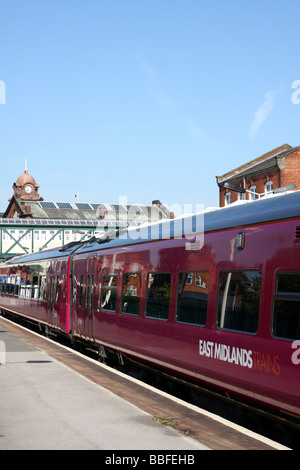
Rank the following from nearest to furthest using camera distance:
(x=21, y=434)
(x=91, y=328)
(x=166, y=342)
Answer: (x=21, y=434), (x=166, y=342), (x=91, y=328)

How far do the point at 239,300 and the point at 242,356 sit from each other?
75 centimetres

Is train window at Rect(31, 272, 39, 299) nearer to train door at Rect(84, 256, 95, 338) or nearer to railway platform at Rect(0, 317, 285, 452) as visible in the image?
train door at Rect(84, 256, 95, 338)

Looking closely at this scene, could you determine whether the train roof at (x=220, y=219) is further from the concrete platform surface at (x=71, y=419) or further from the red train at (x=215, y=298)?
the concrete platform surface at (x=71, y=419)

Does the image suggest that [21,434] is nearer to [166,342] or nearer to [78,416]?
[78,416]

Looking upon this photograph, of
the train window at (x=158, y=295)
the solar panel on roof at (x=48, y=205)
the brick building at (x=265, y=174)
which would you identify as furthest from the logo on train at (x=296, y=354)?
the solar panel on roof at (x=48, y=205)

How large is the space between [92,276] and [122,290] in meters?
2.76

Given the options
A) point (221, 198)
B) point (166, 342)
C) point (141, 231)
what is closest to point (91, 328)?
point (141, 231)

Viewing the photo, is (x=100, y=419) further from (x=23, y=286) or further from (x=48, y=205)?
(x=48, y=205)

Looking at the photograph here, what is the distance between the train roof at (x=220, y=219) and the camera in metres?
7.58

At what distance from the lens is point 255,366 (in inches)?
292

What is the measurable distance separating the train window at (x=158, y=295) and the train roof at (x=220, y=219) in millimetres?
745

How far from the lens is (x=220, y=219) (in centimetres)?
916

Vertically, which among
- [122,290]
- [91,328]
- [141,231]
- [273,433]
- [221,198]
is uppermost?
[221,198]
